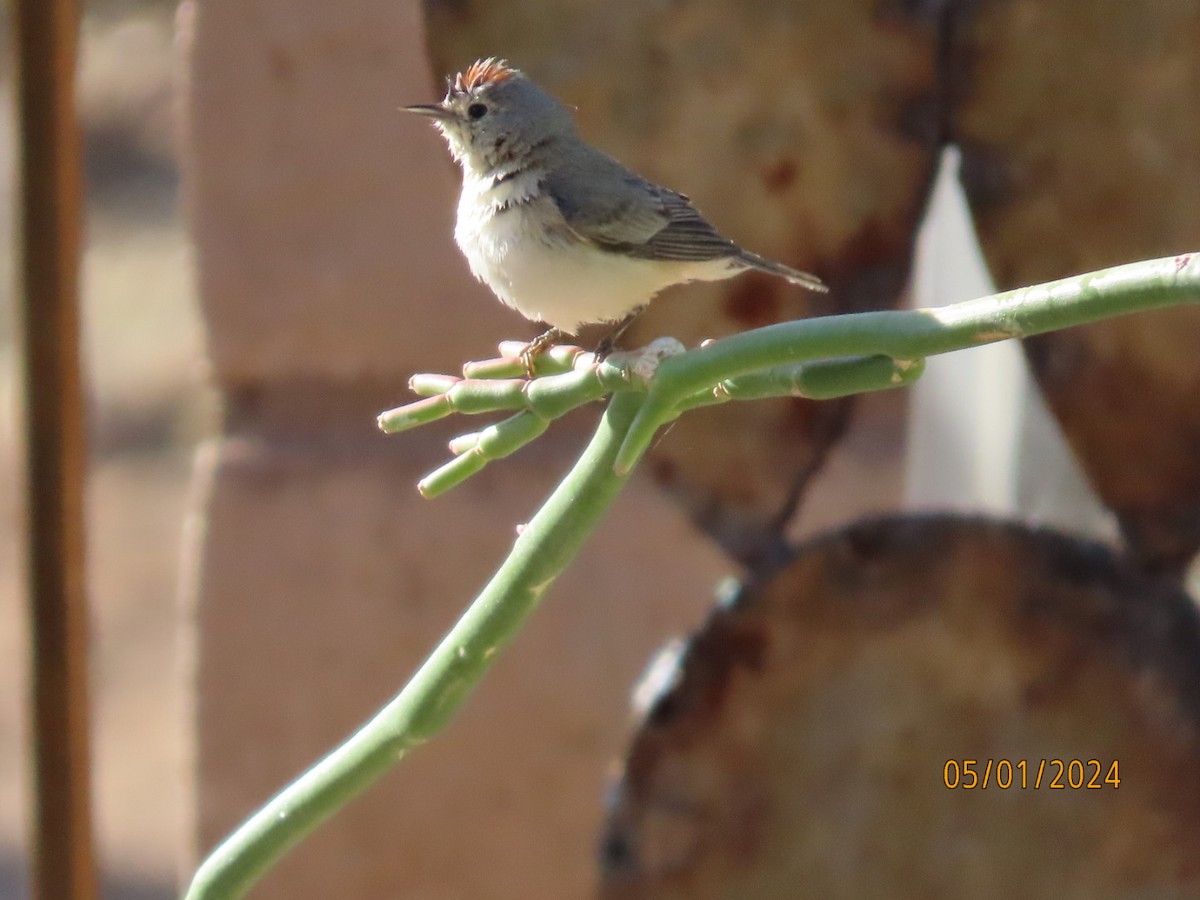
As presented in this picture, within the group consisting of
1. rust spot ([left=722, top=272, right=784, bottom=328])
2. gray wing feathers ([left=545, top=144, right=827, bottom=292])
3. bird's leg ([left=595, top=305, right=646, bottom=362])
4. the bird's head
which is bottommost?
bird's leg ([left=595, top=305, right=646, bottom=362])

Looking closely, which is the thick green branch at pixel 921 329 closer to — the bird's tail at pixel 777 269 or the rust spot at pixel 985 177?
the bird's tail at pixel 777 269

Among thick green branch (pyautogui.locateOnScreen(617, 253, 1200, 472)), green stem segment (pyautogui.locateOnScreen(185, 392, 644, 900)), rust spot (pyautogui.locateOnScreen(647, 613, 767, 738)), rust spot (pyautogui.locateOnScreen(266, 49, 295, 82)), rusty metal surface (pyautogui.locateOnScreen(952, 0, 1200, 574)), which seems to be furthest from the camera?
rust spot (pyautogui.locateOnScreen(266, 49, 295, 82))

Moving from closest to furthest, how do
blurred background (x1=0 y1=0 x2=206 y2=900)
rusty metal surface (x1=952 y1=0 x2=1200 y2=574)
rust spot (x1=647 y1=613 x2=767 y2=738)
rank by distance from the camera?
rusty metal surface (x1=952 y1=0 x2=1200 y2=574) < rust spot (x1=647 y1=613 x2=767 y2=738) < blurred background (x1=0 y1=0 x2=206 y2=900)

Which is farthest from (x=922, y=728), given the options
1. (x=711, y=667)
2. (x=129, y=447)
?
(x=129, y=447)

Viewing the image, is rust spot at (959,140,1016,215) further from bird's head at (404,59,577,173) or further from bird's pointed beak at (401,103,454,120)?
bird's pointed beak at (401,103,454,120)

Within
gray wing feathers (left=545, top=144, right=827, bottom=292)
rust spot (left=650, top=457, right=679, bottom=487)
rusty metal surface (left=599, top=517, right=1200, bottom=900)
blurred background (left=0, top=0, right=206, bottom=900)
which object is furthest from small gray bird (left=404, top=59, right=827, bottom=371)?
blurred background (left=0, top=0, right=206, bottom=900)
